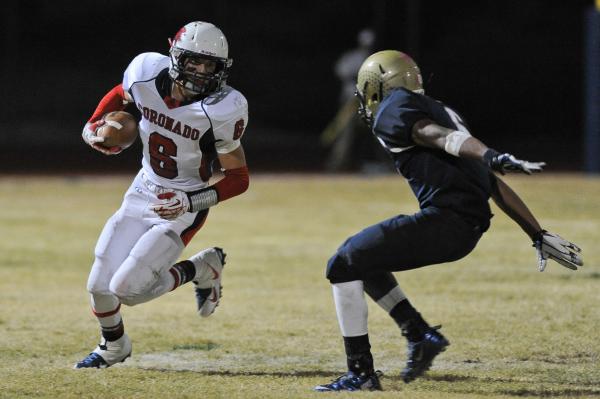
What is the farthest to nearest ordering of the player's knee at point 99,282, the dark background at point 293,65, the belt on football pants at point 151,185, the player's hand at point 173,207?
the dark background at point 293,65
the belt on football pants at point 151,185
the player's knee at point 99,282
the player's hand at point 173,207

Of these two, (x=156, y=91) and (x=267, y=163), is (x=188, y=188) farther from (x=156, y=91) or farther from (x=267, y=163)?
(x=267, y=163)

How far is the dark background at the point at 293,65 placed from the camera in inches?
854

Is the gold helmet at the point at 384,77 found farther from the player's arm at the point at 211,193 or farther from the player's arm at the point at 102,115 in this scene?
the player's arm at the point at 102,115

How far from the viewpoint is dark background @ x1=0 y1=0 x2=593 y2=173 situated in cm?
2169

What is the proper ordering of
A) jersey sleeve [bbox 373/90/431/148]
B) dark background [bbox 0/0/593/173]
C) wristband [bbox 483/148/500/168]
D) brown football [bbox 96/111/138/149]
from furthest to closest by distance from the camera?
1. dark background [bbox 0/0/593/173]
2. brown football [bbox 96/111/138/149]
3. jersey sleeve [bbox 373/90/431/148]
4. wristband [bbox 483/148/500/168]

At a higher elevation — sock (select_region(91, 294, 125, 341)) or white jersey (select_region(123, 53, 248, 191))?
white jersey (select_region(123, 53, 248, 191))

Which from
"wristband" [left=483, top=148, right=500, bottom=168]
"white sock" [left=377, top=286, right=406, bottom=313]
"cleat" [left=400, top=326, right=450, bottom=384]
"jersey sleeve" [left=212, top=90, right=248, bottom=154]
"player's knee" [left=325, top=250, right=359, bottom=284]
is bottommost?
"cleat" [left=400, top=326, right=450, bottom=384]

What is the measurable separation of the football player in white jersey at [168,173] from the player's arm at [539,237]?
140 cm

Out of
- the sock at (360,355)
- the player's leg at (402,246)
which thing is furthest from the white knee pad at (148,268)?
the sock at (360,355)

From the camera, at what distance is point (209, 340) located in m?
6.80

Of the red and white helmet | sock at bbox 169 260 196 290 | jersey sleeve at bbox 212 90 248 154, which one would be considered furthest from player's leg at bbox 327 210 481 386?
the red and white helmet

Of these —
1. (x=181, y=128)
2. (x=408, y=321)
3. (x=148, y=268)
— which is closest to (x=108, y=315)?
(x=148, y=268)

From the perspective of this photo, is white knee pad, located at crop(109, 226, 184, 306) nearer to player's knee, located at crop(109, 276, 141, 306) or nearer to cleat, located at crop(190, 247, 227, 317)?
player's knee, located at crop(109, 276, 141, 306)

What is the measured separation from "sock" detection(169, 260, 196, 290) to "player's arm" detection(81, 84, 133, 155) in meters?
0.71
